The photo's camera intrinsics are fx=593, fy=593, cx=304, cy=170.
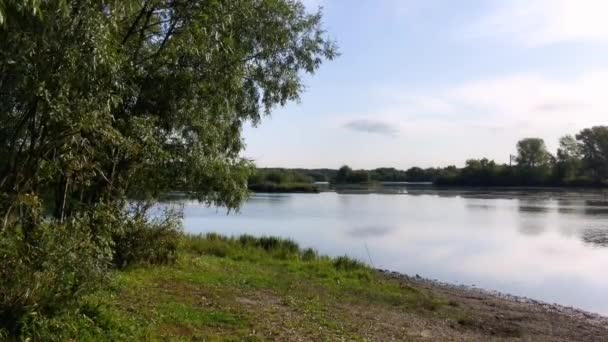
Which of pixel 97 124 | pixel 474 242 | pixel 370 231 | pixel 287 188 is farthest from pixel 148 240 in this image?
pixel 287 188

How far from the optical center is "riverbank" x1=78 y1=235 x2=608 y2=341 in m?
7.20

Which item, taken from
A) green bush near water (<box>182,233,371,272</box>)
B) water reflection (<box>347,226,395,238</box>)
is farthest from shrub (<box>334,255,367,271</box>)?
water reflection (<box>347,226,395,238</box>)

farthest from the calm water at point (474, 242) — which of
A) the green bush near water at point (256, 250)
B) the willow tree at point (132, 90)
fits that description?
the willow tree at point (132, 90)

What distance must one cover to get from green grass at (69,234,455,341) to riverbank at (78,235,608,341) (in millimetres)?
17

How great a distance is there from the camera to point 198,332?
6.97 metres

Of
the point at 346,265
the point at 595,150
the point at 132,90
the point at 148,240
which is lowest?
the point at 346,265

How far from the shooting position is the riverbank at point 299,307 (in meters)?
7.20

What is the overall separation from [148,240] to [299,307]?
3.47m

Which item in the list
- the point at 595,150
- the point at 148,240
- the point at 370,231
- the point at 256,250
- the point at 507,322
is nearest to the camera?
the point at 148,240

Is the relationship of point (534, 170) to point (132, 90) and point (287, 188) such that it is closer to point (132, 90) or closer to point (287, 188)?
point (287, 188)

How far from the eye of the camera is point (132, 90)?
23.8 ft

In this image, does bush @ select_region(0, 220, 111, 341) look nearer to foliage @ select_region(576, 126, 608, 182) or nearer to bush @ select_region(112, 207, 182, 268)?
bush @ select_region(112, 207, 182, 268)

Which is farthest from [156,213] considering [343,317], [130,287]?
[343,317]

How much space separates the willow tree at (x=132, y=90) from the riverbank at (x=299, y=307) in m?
1.51
